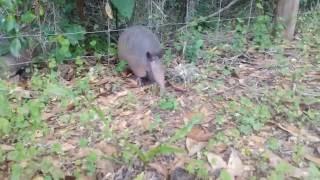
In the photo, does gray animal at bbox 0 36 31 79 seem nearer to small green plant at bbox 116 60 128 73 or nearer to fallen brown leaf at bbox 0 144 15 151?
small green plant at bbox 116 60 128 73

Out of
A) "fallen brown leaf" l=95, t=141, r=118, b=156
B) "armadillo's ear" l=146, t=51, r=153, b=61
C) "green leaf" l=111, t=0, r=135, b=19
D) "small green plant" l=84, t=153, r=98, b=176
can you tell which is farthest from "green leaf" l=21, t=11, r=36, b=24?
"small green plant" l=84, t=153, r=98, b=176

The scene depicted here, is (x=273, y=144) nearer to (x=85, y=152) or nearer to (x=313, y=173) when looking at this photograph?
(x=313, y=173)

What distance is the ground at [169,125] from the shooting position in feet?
6.73

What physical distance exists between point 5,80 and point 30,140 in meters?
0.88

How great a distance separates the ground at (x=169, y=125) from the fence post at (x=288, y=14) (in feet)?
2.18

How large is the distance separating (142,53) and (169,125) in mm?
Result: 748

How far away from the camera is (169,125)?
2.42m

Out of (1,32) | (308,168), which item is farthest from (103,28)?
(308,168)

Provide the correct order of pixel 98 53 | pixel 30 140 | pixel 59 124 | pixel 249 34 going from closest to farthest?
pixel 30 140 < pixel 59 124 < pixel 98 53 < pixel 249 34

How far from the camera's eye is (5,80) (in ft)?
9.62

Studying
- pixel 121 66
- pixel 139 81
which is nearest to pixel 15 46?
pixel 121 66

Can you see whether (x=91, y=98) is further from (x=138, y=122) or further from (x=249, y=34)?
(x=249, y=34)

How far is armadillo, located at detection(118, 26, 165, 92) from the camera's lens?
2916 mm

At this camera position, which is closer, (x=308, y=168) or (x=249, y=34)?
(x=308, y=168)
